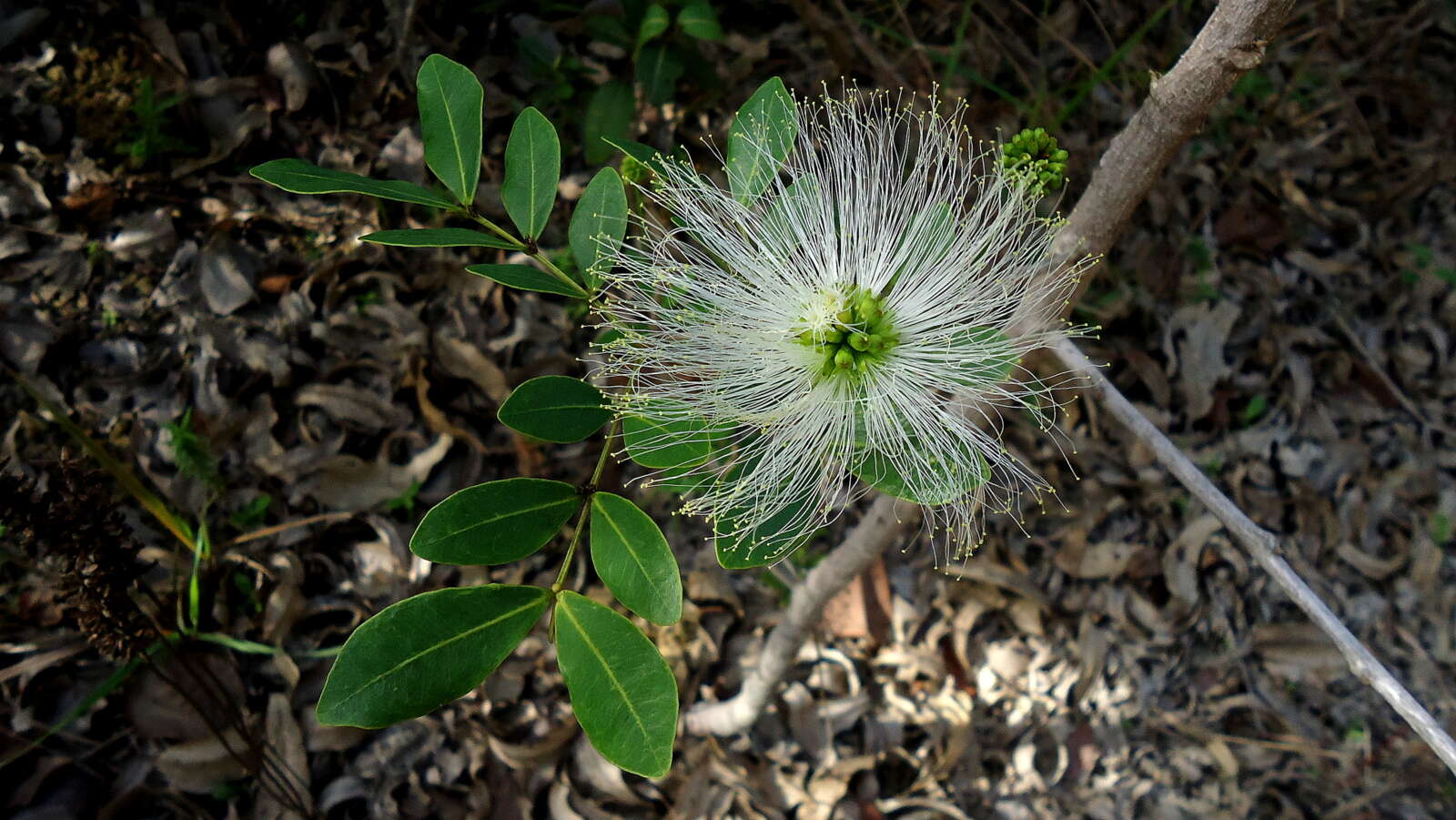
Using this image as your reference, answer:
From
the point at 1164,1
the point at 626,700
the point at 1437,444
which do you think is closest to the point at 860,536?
the point at 626,700

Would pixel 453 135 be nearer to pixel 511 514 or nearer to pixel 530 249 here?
pixel 530 249

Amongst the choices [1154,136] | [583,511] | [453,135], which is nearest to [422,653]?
[583,511]

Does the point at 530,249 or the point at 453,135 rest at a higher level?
the point at 453,135

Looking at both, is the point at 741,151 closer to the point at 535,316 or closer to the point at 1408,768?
the point at 535,316

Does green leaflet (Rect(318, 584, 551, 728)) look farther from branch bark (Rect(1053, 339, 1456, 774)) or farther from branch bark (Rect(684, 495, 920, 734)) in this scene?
branch bark (Rect(1053, 339, 1456, 774))

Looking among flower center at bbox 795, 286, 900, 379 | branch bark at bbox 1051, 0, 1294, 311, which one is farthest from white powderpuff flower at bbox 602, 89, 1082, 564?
branch bark at bbox 1051, 0, 1294, 311
